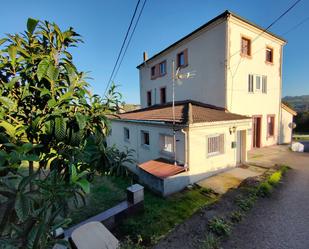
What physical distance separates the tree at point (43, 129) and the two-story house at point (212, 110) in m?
5.61

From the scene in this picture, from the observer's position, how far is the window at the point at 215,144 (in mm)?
8797

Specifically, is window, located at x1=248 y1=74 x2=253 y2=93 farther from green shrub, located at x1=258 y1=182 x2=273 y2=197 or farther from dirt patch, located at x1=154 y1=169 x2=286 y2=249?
green shrub, located at x1=258 y1=182 x2=273 y2=197

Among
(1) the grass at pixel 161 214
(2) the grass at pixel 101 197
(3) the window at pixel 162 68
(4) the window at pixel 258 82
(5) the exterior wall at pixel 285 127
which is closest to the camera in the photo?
(1) the grass at pixel 161 214

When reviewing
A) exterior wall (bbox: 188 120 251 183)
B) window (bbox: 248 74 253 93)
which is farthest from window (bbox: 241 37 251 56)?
exterior wall (bbox: 188 120 251 183)

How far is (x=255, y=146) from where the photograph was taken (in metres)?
14.4

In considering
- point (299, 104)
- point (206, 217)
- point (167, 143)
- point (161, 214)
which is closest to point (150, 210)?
point (161, 214)

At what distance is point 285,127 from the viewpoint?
1652 cm

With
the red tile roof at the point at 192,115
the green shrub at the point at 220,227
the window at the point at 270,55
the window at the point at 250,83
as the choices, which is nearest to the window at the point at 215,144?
the red tile roof at the point at 192,115

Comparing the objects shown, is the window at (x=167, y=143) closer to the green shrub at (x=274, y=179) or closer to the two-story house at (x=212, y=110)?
the two-story house at (x=212, y=110)

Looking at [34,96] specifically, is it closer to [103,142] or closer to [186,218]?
[103,142]

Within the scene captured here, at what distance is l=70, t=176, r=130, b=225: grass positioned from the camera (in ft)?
20.8

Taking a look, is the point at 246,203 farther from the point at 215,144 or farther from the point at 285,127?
the point at 285,127

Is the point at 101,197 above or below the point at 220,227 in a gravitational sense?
below

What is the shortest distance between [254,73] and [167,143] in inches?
380
